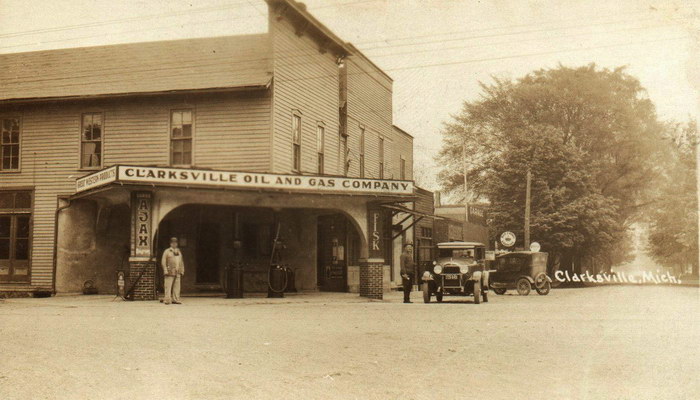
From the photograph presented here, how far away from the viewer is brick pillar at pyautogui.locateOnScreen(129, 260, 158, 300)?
1898cm

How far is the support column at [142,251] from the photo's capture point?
19.0 metres

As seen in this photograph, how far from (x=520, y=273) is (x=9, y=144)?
1937 cm

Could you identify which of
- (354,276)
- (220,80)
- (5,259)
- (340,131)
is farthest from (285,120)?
(5,259)

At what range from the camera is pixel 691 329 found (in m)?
13.0

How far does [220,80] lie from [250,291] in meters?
7.08

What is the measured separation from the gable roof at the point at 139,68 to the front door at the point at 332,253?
656 cm

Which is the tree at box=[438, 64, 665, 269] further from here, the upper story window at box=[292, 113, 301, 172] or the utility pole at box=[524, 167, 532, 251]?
the upper story window at box=[292, 113, 301, 172]

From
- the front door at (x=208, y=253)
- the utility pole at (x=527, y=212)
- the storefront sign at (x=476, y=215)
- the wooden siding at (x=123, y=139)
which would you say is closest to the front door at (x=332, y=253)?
the front door at (x=208, y=253)

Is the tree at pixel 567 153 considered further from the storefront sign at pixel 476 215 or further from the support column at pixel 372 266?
the support column at pixel 372 266

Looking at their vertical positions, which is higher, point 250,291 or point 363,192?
point 363,192

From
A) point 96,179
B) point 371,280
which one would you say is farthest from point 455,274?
point 96,179

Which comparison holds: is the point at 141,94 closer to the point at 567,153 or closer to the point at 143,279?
the point at 143,279

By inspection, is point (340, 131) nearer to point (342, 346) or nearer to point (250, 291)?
point (250, 291)

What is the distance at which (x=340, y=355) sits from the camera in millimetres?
9273
